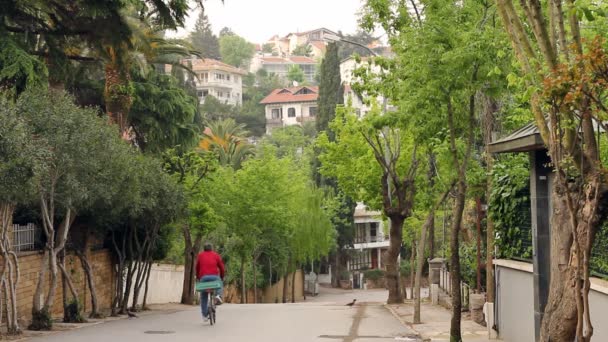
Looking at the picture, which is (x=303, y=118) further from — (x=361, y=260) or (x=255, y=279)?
(x=255, y=279)

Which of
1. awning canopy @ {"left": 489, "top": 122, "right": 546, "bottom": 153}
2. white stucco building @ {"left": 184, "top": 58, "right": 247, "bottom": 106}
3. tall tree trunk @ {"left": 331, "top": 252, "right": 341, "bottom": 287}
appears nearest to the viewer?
awning canopy @ {"left": 489, "top": 122, "right": 546, "bottom": 153}

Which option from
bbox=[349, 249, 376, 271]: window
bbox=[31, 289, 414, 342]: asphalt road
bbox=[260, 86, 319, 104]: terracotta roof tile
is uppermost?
bbox=[260, 86, 319, 104]: terracotta roof tile

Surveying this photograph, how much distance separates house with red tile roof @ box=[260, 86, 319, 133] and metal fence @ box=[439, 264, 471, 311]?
94497 mm

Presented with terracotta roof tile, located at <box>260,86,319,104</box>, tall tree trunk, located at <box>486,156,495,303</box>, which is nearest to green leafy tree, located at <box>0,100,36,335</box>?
tall tree trunk, located at <box>486,156,495,303</box>

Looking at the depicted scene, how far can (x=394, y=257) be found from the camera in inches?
1390

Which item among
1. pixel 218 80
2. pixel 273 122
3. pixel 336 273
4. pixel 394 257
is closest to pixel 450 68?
pixel 394 257

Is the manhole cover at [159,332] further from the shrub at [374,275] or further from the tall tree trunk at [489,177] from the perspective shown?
the shrub at [374,275]

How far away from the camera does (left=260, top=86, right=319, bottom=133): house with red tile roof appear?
132000 mm

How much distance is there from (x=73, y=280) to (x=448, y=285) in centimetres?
1361

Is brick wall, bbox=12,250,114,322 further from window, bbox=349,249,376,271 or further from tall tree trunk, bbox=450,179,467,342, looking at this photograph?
window, bbox=349,249,376,271

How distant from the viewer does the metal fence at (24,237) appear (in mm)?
22828

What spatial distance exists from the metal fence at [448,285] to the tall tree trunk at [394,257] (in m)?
1.84

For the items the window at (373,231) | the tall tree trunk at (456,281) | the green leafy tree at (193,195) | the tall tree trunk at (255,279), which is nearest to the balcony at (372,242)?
the window at (373,231)

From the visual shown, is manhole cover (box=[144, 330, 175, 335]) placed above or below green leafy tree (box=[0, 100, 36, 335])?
below
